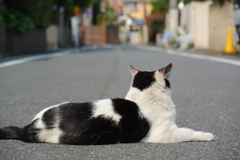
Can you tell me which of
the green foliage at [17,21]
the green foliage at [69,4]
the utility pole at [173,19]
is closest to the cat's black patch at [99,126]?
the green foliage at [17,21]

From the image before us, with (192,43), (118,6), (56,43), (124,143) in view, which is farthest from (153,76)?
(118,6)

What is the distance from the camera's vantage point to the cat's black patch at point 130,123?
10.3 feet

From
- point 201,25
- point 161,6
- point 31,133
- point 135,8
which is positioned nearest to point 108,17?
point 135,8

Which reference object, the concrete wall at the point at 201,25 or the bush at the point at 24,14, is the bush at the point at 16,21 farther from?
the concrete wall at the point at 201,25

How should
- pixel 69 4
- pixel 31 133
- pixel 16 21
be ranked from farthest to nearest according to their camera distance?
pixel 69 4 → pixel 16 21 → pixel 31 133

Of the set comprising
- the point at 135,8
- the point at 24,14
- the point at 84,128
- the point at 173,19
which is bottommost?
the point at 84,128

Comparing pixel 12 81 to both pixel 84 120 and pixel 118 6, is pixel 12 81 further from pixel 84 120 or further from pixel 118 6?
pixel 118 6

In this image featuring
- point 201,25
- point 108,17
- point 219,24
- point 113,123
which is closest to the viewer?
point 113,123

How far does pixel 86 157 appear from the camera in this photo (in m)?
2.93

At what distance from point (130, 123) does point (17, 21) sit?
50.8ft

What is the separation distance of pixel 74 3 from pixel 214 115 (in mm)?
30417

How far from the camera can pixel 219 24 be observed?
17828 millimetres

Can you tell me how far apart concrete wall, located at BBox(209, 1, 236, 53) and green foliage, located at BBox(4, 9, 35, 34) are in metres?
8.08

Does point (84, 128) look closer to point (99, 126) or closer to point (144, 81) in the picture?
point (99, 126)
